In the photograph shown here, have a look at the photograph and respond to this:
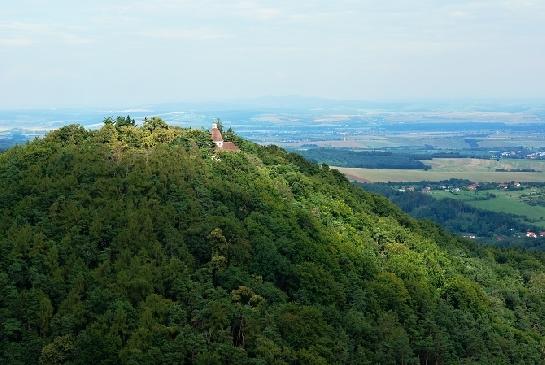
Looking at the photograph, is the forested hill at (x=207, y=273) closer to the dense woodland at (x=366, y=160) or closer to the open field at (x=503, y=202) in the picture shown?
the open field at (x=503, y=202)

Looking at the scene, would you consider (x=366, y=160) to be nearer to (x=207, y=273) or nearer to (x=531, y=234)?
(x=531, y=234)

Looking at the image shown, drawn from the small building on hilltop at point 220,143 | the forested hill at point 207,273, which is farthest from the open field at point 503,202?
the small building on hilltop at point 220,143

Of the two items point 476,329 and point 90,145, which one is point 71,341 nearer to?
point 90,145

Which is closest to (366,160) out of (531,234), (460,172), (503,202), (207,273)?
(460,172)

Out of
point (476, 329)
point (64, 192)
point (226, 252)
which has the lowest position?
point (476, 329)

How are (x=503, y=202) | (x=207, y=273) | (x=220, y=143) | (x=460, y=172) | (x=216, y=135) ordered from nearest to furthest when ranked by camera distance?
1. (x=207, y=273)
2. (x=220, y=143)
3. (x=216, y=135)
4. (x=503, y=202)
5. (x=460, y=172)

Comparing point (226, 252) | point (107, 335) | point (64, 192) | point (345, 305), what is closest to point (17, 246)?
point (64, 192)
